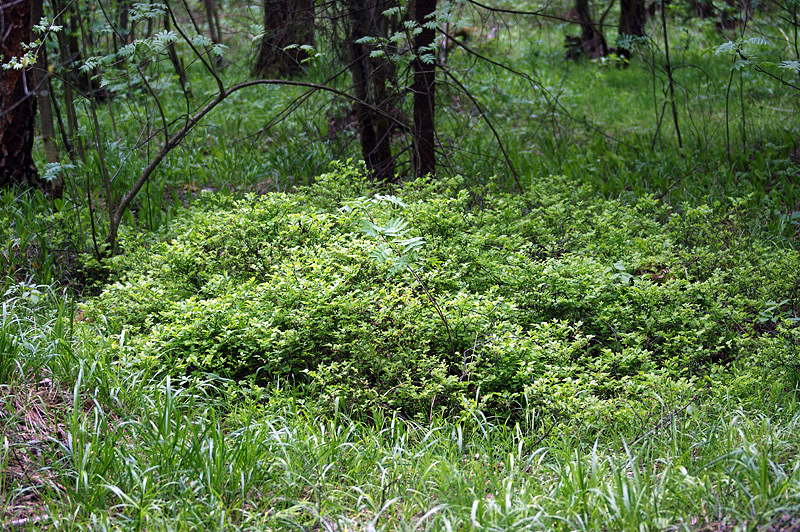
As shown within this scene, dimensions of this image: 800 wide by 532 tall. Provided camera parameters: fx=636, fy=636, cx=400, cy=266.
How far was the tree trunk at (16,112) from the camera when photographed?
5688 mm

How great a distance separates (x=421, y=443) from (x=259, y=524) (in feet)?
2.68

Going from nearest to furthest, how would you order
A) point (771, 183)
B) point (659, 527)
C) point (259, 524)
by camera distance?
point (659, 527) → point (259, 524) → point (771, 183)

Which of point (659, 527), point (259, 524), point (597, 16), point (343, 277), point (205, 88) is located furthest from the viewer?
point (597, 16)

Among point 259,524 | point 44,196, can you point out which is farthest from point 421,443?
point 44,196

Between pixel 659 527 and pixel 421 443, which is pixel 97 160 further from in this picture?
pixel 659 527

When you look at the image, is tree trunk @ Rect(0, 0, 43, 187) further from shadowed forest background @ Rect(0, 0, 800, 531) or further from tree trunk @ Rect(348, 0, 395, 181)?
tree trunk @ Rect(348, 0, 395, 181)

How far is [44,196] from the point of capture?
582cm

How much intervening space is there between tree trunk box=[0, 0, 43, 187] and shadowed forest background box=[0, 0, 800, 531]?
24 millimetres

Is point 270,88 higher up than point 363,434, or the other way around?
point 270,88

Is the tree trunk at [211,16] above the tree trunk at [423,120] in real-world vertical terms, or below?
above

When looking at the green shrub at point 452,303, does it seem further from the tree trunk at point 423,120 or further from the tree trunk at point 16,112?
the tree trunk at point 16,112

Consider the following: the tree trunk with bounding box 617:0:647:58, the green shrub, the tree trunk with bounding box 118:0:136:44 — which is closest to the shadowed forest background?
the green shrub

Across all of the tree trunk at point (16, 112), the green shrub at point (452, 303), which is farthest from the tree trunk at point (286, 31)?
the tree trunk at point (16, 112)

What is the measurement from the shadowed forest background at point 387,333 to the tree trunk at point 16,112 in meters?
0.02
